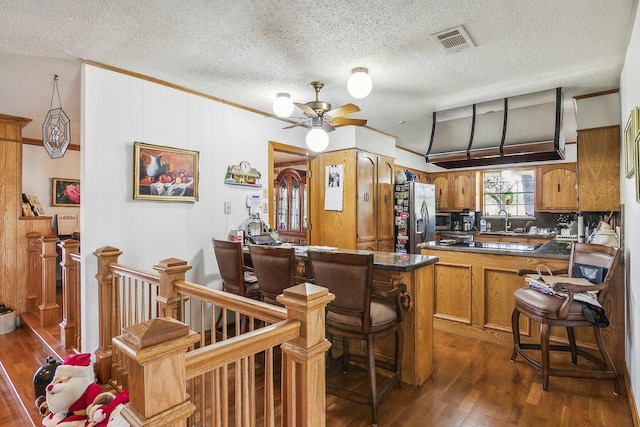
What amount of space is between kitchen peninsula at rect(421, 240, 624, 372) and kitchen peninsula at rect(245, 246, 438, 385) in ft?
2.87

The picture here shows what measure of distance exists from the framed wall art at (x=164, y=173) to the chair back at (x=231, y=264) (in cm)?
71

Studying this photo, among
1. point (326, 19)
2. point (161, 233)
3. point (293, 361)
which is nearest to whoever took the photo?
point (293, 361)

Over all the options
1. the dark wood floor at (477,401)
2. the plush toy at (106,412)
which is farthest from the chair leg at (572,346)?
the plush toy at (106,412)

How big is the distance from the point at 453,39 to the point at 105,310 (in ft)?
10.5

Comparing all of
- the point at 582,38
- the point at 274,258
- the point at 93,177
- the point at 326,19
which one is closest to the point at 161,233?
the point at 93,177

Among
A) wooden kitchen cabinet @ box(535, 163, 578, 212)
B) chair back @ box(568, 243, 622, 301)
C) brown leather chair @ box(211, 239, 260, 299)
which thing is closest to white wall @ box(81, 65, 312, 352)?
brown leather chair @ box(211, 239, 260, 299)

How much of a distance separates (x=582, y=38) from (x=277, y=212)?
5.02 m

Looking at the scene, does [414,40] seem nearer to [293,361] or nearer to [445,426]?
[293,361]

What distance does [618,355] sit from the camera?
8.43ft

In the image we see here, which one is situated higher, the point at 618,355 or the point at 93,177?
the point at 93,177

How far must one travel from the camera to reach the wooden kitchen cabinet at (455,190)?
6.48 meters

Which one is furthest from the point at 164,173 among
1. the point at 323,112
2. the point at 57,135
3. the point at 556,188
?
the point at 556,188

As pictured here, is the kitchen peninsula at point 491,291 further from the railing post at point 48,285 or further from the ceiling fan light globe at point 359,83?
the railing post at point 48,285

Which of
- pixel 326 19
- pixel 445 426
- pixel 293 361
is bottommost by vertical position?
pixel 445 426
